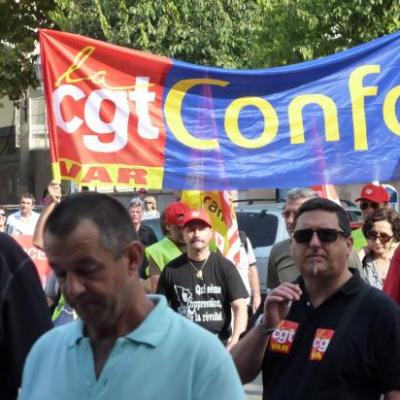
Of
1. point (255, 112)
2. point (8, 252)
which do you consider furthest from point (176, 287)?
point (8, 252)

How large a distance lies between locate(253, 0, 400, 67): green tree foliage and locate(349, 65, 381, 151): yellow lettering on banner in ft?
44.7

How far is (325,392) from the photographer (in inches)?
166

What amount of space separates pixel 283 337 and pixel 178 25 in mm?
20611

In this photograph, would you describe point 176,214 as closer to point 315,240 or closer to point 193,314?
point 193,314

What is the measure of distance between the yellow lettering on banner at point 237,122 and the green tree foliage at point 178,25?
1605 centimetres

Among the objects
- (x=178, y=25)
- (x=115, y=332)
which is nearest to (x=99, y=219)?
(x=115, y=332)

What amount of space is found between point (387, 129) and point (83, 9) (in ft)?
59.5

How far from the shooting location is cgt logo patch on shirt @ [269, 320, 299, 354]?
14.5ft

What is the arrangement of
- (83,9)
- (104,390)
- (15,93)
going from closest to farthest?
(104,390)
(83,9)
(15,93)

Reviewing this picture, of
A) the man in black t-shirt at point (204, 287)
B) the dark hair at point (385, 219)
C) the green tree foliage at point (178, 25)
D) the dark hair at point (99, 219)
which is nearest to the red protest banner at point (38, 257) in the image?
the man in black t-shirt at point (204, 287)

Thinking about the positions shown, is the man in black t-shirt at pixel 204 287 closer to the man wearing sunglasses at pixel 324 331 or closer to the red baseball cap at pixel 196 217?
the red baseball cap at pixel 196 217

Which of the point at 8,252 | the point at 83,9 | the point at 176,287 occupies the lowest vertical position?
the point at 176,287

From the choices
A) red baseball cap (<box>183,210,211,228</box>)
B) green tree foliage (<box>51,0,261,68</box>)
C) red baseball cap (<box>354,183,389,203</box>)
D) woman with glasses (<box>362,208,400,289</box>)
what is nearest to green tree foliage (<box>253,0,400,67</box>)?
green tree foliage (<box>51,0,261,68</box>)

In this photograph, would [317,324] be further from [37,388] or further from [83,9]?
[83,9]
